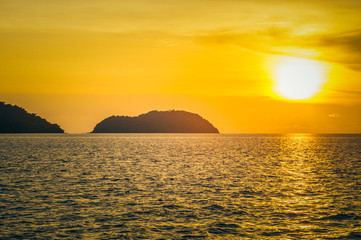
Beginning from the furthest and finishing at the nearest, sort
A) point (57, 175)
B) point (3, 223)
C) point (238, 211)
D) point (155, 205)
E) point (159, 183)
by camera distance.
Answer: point (57, 175) → point (159, 183) → point (155, 205) → point (238, 211) → point (3, 223)

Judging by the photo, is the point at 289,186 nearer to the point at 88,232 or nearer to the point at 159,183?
the point at 159,183

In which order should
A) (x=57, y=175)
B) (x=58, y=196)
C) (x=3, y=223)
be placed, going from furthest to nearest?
(x=57, y=175)
(x=58, y=196)
(x=3, y=223)

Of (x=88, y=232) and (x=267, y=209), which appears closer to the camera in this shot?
(x=88, y=232)

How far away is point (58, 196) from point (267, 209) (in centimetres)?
2421

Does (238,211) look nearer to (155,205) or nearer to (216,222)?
(216,222)

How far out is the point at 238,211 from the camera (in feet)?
119

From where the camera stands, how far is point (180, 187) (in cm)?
5188

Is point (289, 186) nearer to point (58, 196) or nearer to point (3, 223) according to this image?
point (58, 196)

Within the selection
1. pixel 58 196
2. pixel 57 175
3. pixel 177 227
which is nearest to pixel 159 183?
pixel 58 196

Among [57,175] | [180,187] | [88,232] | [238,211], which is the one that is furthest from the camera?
[57,175]

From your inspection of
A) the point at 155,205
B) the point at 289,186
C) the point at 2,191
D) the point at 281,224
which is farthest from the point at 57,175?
the point at 281,224

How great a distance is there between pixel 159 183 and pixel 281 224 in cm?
2721

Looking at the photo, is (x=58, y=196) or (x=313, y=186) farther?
(x=313, y=186)

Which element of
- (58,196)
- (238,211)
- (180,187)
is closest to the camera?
(238,211)
